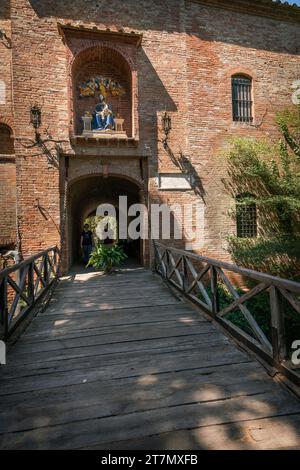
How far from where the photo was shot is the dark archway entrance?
32.3 ft

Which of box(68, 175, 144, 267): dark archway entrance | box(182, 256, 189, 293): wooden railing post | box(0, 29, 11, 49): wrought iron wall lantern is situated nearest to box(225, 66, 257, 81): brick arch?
box(68, 175, 144, 267): dark archway entrance

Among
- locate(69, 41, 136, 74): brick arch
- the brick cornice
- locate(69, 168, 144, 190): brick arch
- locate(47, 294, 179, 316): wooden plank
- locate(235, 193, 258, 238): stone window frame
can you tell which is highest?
the brick cornice

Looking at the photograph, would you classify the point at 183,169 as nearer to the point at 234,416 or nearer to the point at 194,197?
the point at 194,197

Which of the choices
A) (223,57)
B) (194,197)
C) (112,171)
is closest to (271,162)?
(194,197)

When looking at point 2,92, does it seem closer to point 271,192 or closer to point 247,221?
point 247,221

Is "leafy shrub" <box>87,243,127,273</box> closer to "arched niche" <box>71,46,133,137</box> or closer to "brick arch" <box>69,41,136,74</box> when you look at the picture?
"arched niche" <box>71,46,133,137</box>

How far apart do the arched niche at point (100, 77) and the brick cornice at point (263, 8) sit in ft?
12.3

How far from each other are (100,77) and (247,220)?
24.1 ft

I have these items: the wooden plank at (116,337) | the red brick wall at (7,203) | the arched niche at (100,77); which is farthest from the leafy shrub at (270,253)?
the red brick wall at (7,203)

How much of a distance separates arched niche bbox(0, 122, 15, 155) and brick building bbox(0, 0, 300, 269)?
4 centimetres

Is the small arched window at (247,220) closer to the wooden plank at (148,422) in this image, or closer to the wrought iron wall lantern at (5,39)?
the wooden plank at (148,422)

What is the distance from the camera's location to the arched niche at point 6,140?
8.81 meters

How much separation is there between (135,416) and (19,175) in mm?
7711

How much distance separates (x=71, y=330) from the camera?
407cm
